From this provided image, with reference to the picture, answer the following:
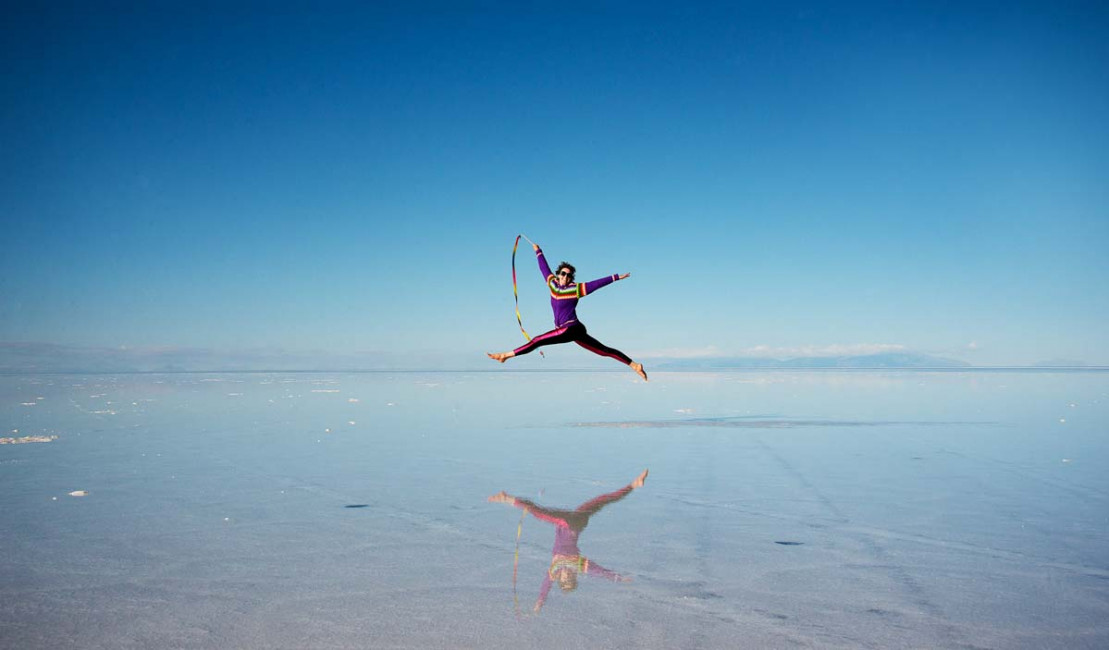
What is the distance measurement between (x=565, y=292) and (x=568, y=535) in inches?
189

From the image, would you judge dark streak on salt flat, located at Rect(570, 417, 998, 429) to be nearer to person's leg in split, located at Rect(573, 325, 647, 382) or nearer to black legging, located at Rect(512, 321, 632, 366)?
person's leg in split, located at Rect(573, 325, 647, 382)

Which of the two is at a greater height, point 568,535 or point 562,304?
point 562,304

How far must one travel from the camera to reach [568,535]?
6449 millimetres

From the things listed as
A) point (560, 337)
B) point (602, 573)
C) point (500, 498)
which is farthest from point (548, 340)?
point (602, 573)

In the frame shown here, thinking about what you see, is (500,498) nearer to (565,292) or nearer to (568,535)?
(568,535)

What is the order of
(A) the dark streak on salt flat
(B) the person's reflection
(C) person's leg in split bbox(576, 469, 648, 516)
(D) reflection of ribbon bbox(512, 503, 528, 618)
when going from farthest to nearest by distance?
(A) the dark streak on salt flat, (C) person's leg in split bbox(576, 469, 648, 516), (B) the person's reflection, (D) reflection of ribbon bbox(512, 503, 528, 618)

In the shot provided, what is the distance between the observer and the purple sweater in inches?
410

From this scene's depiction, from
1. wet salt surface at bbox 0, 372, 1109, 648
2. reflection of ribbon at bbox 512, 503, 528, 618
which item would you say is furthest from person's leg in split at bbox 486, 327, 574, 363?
reflection of ribbon at bbox 512, 503, 528, 618

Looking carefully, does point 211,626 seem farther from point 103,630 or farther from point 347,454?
point 347,454

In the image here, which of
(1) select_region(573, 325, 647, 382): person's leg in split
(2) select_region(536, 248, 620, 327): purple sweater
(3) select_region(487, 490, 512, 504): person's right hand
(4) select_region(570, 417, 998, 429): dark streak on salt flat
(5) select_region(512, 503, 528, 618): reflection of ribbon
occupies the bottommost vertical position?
(5) select_region(512, 503, 528, 618): reflection of ribbon

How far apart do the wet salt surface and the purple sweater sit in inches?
87.8

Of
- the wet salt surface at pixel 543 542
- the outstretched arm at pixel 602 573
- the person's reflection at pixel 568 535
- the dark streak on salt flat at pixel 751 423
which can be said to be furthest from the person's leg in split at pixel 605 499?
the dark streak on salt flat at pixel 751 423

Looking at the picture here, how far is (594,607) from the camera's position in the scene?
466 centimetres

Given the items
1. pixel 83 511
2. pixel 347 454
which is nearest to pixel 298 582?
pixel 83 511
